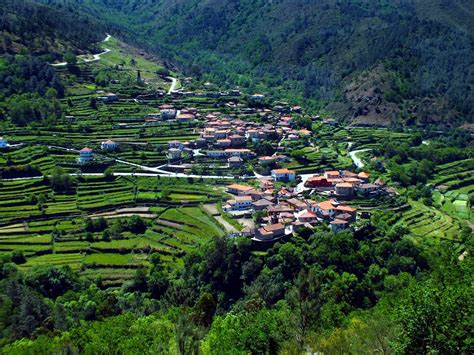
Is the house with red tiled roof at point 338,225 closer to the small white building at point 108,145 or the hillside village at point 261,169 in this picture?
the hillside village at point 261,169

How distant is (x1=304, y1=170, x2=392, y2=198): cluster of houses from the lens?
5166 cm

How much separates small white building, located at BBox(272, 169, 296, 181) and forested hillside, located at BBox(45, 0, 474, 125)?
1533 inches

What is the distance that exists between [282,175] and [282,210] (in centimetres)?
1097

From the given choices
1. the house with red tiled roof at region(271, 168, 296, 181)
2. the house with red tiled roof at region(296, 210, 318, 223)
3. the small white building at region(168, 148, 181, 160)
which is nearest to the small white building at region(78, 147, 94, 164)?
the small white building at region(168, 148, 181, 160)

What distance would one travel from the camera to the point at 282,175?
55469 mm

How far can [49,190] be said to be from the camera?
48969 mm

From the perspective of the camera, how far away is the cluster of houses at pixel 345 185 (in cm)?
5166

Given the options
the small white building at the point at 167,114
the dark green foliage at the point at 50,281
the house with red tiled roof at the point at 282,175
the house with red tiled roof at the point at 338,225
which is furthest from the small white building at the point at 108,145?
the house with red tiled roof at the point at 338,225

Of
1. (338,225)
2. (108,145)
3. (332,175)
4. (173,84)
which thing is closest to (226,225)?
(338,225)

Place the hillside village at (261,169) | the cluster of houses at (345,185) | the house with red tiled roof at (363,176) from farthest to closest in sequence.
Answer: the house with red tiled roof at (363,176), the cluster of houses at (345,185), the hillside village at (261,169)

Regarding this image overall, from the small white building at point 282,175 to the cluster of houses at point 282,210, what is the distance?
13.9ft

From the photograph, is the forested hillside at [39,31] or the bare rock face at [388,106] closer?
the forested hillside at [39,31]

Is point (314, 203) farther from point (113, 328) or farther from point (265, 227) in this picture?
point (113, 328)

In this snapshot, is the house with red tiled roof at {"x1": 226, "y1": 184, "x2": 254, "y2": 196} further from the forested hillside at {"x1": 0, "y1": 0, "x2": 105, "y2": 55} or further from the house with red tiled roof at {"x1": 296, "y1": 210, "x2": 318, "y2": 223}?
the forested hillside at {"x1": 0, "y1": 0, "x2": 105, "y2": 55}
